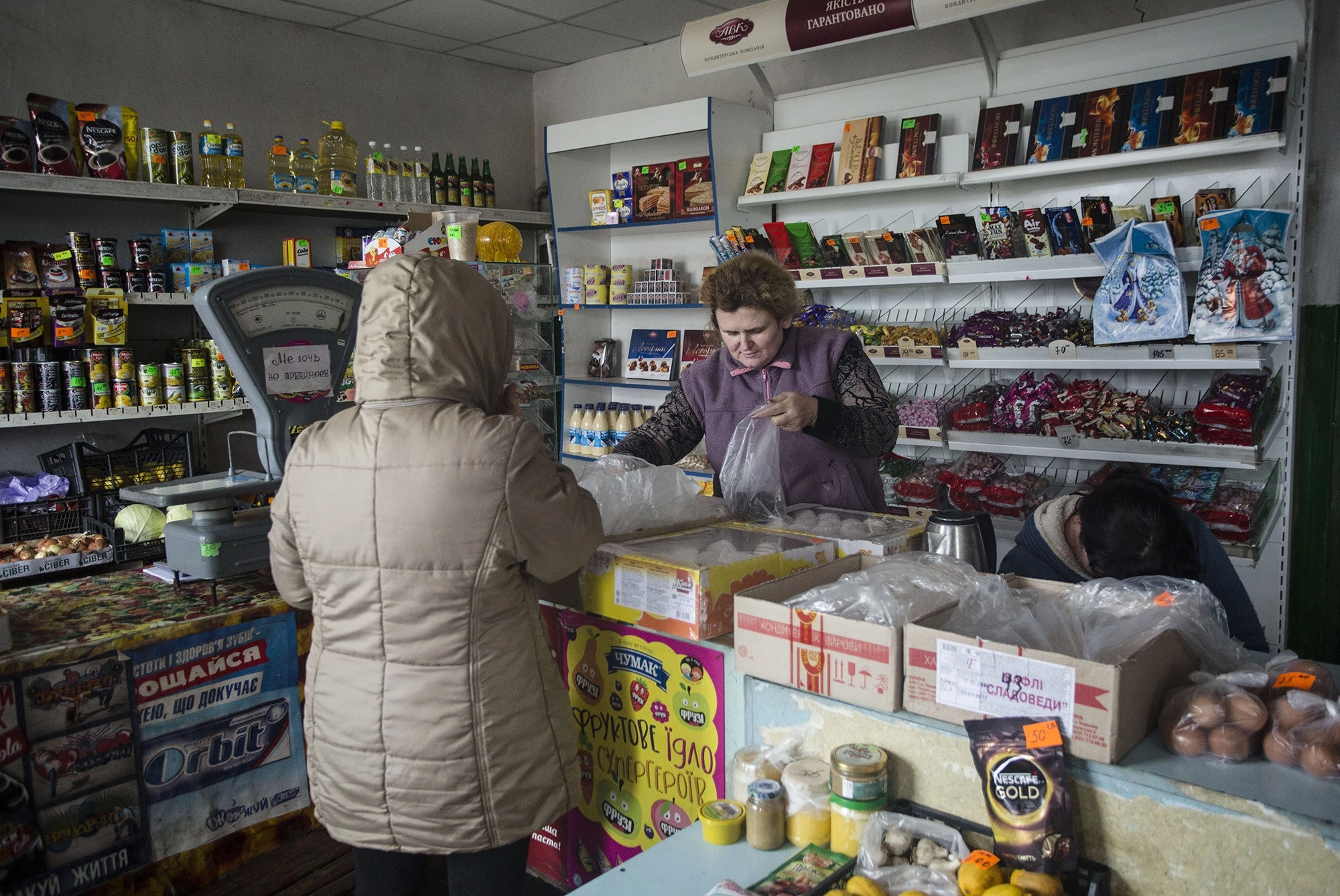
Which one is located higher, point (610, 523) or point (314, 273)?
point (314, 273)

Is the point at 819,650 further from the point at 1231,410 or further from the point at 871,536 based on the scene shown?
the point at 1231,410

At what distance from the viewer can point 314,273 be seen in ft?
7.60

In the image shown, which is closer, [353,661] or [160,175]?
[353,661]

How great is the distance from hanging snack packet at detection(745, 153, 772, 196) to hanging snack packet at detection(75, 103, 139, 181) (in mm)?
2790

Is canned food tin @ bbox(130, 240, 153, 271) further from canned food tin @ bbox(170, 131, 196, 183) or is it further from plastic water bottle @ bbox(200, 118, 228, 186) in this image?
plastic water bottle @ bbox(200, 118, 228, 186)

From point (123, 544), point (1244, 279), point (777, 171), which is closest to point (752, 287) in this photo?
point (1244, 279)

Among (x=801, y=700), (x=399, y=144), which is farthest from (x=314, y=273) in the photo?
(x=399, y=144)

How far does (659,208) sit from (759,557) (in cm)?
355

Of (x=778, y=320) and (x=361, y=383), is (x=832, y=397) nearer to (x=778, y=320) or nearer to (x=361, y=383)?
(x=778, y=320)

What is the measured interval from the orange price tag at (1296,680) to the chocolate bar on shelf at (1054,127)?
9.00 feet

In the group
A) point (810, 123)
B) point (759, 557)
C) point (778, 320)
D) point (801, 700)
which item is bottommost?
point (801, 700)

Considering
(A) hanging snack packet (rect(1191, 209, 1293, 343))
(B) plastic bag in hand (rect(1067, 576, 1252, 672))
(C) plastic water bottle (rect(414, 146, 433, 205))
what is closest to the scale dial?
(B) plastic bag in hand (rect(1067, 576, 1252, 672))

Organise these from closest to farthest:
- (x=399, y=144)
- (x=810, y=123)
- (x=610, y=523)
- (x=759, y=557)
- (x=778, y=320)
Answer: (x=759, y=557), (x=610, y=523), (x=778, y=320), (x=810, y=123), (x=399, y=144)

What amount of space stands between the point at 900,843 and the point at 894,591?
41 cm
